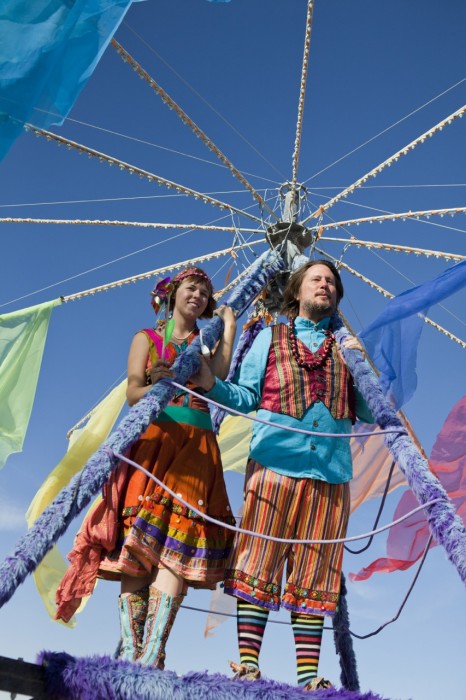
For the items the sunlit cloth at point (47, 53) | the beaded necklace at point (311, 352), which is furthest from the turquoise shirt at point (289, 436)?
the sunlit cloth at point (47, 53)

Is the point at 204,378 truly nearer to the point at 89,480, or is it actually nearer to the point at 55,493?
the point at 89,480

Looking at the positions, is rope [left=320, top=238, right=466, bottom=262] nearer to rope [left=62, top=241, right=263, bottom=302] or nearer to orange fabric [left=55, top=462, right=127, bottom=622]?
rope [left=62, top=241, right=263, bottom=302]

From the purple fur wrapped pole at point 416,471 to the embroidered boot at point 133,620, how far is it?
1.48 metres

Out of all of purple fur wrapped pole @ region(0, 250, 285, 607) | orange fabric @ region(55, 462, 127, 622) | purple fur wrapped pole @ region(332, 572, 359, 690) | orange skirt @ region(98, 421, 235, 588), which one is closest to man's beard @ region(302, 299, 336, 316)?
purple fur wrapped pole @ region(0, 250, 285, 607)

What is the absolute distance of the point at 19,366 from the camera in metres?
6.50

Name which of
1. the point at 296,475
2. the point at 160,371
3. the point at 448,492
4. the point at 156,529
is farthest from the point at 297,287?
the point at 448,492

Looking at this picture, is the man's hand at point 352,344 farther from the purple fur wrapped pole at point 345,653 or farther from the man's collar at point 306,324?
the purple fur wrapped pole at point 345,653

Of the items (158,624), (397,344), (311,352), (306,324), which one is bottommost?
(158,624)

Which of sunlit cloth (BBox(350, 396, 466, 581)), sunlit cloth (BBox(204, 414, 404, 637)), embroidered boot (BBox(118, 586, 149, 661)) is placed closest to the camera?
embroidered boot (BBox(118, 586, 149, 661))

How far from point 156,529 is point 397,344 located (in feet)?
7.30

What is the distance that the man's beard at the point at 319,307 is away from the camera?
450 centimetres

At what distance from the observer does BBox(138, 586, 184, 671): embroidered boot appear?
11.2ft

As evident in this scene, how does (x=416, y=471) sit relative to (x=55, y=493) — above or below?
below

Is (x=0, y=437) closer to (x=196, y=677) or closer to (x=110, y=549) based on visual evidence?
(x=110, y=549)
